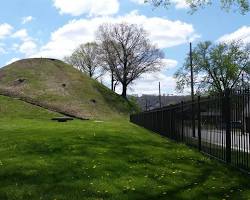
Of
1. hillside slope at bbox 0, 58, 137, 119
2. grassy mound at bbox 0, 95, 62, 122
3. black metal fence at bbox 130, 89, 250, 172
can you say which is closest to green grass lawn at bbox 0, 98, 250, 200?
black metal fence at bbox 130, 89, 250, 172

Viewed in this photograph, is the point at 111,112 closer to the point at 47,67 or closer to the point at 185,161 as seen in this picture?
the point at 47,67

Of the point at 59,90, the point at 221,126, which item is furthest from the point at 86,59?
the point at 221,126

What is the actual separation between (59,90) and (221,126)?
6571 cm

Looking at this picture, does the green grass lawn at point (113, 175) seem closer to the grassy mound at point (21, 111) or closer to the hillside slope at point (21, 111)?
the grassy mound at point (21, 111)

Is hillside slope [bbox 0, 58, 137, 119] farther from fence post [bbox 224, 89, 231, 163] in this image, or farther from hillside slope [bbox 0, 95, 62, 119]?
fence post [bbox 224, 89, 231, 163]

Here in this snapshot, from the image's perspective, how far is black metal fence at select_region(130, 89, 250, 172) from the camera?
39.8 feet

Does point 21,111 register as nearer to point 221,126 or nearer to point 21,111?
point 21,111

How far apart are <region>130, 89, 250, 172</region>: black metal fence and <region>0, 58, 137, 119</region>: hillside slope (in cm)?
4819

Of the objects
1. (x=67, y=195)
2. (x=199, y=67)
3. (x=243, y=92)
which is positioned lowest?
(x=67, y=195)

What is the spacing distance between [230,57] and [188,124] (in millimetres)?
60710

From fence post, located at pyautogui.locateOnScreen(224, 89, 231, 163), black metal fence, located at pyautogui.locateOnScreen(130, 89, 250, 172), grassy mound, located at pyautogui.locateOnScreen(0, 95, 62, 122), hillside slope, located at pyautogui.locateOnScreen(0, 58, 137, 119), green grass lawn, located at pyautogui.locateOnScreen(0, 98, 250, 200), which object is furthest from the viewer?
hillside slope, located at pyautogui.locateOnScreen(0, 58, 137, 119)

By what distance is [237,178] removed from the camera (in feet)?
36.9

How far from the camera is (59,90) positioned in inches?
3091

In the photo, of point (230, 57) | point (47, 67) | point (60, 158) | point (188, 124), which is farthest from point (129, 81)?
point (60, 158)
